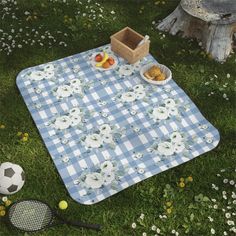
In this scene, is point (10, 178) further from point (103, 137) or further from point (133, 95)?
point (133, 95)

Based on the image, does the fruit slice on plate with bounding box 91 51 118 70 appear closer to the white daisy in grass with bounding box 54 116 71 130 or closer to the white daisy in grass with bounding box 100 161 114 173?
the white daisy in grass with bounding box 54 116 71 130

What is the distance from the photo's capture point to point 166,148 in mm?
6719

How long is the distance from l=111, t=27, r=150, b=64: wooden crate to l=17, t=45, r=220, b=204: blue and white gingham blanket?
152mm

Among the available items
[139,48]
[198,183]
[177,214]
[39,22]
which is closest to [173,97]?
[139,48]

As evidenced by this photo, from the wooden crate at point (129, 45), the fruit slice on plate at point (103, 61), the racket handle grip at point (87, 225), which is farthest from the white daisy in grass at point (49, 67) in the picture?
the racket handle grip at point (87, 225)

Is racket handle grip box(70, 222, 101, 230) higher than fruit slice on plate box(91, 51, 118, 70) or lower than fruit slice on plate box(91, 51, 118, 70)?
lower

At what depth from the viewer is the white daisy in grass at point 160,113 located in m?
7.15

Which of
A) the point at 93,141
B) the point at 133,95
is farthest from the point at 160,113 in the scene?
the point at 93,141

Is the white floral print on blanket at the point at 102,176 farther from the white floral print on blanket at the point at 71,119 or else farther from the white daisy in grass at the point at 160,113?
the white daisy in grass at the point at 160,113

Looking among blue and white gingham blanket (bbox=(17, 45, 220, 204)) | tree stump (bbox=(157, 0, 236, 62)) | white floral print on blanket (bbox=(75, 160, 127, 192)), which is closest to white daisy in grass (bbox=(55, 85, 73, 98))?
blue and white gingham blanket (bbox=(17, 45, 220, 204))

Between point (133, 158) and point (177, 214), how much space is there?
3.62 feet

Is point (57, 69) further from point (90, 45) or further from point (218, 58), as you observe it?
point (218, 58)

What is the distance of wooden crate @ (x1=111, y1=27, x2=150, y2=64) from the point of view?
7849 mm

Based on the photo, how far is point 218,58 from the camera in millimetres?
8148
